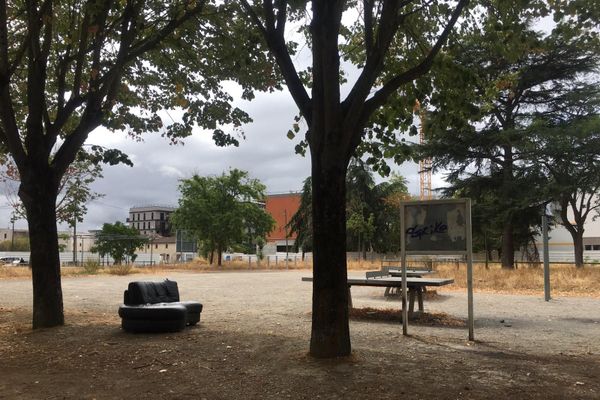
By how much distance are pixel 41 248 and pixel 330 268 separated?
5.77m

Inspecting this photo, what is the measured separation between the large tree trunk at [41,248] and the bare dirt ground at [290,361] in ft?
1.37

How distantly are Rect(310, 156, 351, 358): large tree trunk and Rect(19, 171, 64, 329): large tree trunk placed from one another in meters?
5.50

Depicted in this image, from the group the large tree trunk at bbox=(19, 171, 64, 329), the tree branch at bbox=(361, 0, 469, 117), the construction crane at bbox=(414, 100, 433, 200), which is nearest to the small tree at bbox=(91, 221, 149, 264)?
the construction crane at bbox=(414, 100, 433, 200)

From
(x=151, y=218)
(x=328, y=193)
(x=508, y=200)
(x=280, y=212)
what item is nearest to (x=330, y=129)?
(x=328, y=193)

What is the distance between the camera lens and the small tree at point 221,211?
4891 centimetres

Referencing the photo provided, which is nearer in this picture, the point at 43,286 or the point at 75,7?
the point at 43,286

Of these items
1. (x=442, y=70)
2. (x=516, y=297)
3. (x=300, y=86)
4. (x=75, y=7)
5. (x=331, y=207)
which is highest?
(x=75, y=7)

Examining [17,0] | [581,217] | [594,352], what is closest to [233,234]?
[581,217]

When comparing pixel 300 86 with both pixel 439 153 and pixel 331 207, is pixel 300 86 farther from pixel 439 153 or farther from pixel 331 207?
pixel 439 153

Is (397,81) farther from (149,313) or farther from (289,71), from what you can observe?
(149,313)

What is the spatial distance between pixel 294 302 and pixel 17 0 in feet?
30.4

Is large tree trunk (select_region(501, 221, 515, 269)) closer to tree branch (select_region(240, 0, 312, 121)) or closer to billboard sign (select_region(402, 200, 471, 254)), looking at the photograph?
billboard sign (select_region(402, 200, 471, 254))

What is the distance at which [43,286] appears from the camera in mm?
10062

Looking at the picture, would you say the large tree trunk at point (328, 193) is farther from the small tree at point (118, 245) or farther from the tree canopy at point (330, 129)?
the small tree at point (118, 245)
